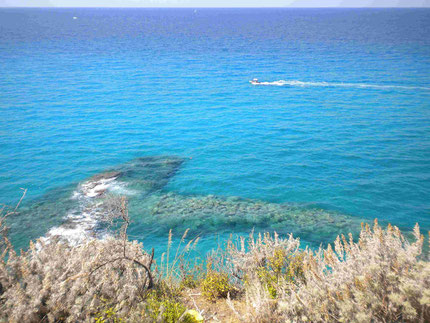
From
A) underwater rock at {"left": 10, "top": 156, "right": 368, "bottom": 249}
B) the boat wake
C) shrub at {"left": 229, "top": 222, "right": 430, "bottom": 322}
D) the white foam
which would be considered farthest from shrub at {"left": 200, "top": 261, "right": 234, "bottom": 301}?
the boat wake

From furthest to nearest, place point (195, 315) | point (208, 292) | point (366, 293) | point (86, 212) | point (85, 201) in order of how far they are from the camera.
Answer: point (85, 201)
point (86, 212)
point (208, 292)
point (195, 315)
point (366, 293)

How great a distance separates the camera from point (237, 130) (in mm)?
27766

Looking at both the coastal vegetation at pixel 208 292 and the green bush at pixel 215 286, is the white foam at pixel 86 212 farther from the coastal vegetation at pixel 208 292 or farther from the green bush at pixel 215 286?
the green bush at pixel 215 286

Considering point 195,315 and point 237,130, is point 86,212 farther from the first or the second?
point 237,130

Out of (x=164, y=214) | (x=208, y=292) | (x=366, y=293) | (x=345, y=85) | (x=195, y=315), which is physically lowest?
(x=164, y=214)

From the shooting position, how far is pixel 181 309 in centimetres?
624

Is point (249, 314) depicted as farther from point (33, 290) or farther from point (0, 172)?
point (0, 172)

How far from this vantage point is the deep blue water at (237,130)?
18719 mm

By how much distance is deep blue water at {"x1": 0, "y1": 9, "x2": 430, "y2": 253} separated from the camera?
18719 mm

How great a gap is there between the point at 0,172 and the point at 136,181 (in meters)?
9.26

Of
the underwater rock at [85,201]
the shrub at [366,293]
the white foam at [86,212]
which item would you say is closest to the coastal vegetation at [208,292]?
the shrub at [366,293]

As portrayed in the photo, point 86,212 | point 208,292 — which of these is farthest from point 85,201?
point 208,292

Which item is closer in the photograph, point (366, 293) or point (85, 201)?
point (366, 293)

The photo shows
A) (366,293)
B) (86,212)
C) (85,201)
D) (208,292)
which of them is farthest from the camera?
(85,201)
